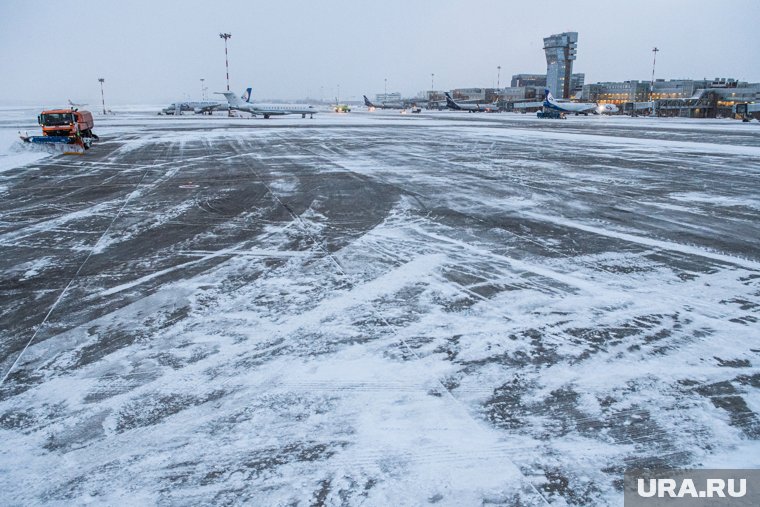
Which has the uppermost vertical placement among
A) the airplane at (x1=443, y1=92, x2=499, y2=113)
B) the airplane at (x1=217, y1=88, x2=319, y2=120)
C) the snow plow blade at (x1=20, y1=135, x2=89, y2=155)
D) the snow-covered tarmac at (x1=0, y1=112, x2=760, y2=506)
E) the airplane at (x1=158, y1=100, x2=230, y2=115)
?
the airplane at (x1=443, y1=92, x2=499, y2=113)

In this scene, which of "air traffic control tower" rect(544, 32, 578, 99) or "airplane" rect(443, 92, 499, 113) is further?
"air traffic control tower" rect(544, 32, 578, 99)

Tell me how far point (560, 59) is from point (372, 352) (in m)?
194

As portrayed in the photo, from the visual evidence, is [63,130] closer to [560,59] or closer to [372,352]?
[372,352]

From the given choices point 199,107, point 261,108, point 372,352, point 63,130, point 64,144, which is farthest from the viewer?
point 199,107

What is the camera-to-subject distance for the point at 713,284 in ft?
20.0

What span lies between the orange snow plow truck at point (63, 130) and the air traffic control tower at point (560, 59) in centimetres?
17349

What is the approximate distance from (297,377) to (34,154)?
23.9 m

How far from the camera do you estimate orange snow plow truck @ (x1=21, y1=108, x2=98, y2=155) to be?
22484 mm

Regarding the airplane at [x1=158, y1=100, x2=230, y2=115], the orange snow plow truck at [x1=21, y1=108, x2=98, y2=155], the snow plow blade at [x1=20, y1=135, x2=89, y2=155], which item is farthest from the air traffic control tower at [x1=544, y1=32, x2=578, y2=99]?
the snow plow blade at [x1=20, y1=135, x2=89, y2=155]

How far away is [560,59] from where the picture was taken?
171875 mm

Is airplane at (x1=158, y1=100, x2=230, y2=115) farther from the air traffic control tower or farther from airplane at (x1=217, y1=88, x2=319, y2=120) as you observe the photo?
the air traffic control tower

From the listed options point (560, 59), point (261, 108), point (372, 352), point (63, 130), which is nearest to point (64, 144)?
point (63, 130)

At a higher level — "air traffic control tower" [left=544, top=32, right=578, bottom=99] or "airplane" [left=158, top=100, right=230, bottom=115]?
"air traffic control tower" [left=544, top=32, right=578, bottom=99]

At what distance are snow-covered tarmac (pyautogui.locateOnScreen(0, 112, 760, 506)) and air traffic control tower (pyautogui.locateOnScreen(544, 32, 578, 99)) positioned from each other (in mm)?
182667
